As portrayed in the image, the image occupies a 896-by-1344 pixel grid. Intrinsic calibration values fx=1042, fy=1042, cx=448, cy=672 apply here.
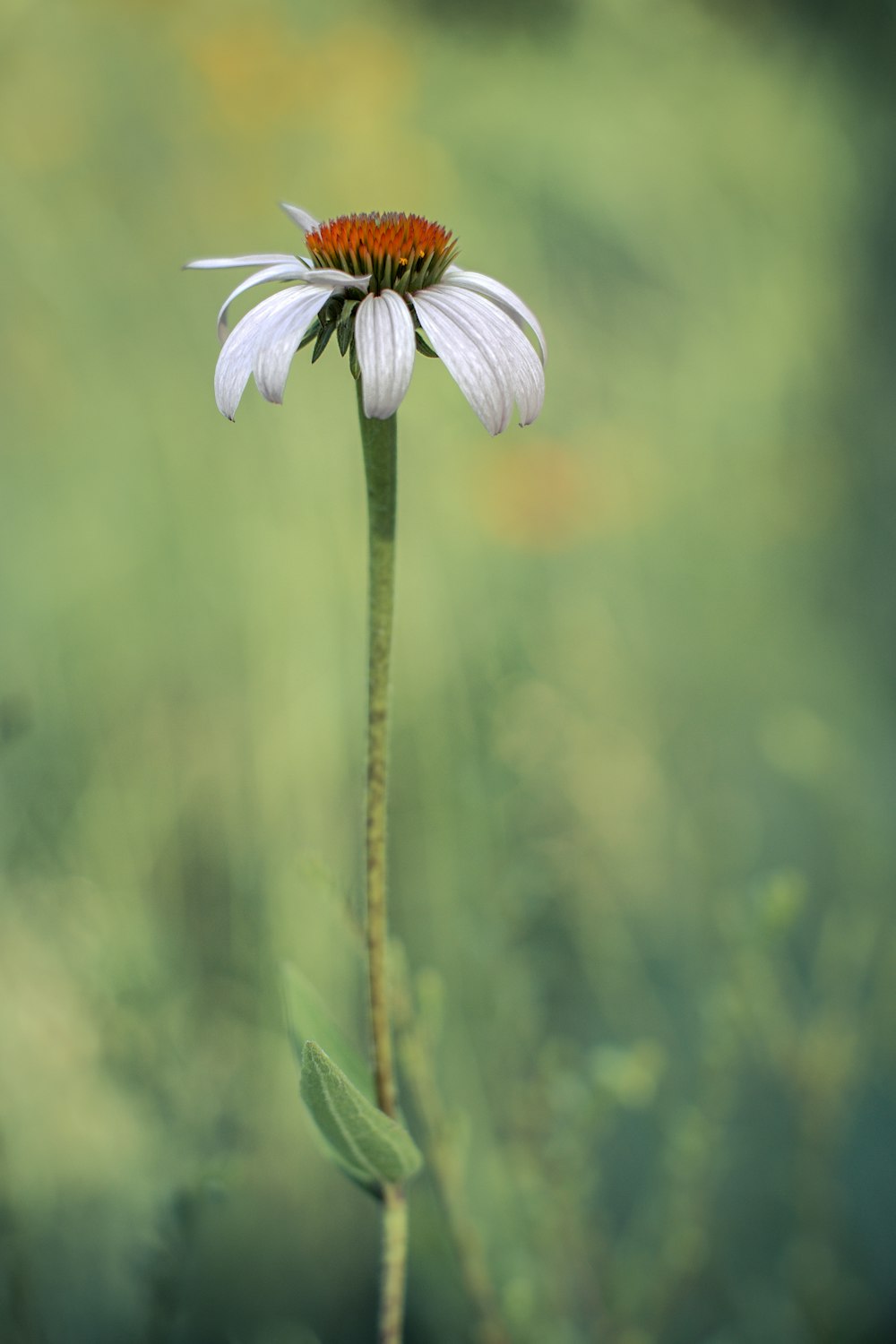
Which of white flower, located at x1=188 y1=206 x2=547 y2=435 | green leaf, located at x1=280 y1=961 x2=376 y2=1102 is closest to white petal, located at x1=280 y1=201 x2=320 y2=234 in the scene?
white flower, located at x1=188 y1=206 x2=547 y2=435

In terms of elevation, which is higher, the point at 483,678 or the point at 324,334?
the point at 324,334

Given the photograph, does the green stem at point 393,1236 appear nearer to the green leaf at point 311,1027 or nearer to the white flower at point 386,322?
the green leaf at point 311,1027

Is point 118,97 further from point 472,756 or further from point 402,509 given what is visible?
point 472,756

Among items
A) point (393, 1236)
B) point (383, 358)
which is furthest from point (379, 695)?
point (393, 1236)

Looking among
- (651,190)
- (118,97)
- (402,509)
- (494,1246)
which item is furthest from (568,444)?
(494,1246)

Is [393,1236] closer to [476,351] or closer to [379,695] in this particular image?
[379,695]

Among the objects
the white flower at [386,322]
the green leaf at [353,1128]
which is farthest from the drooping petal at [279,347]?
the green leaf at [353,1128]
